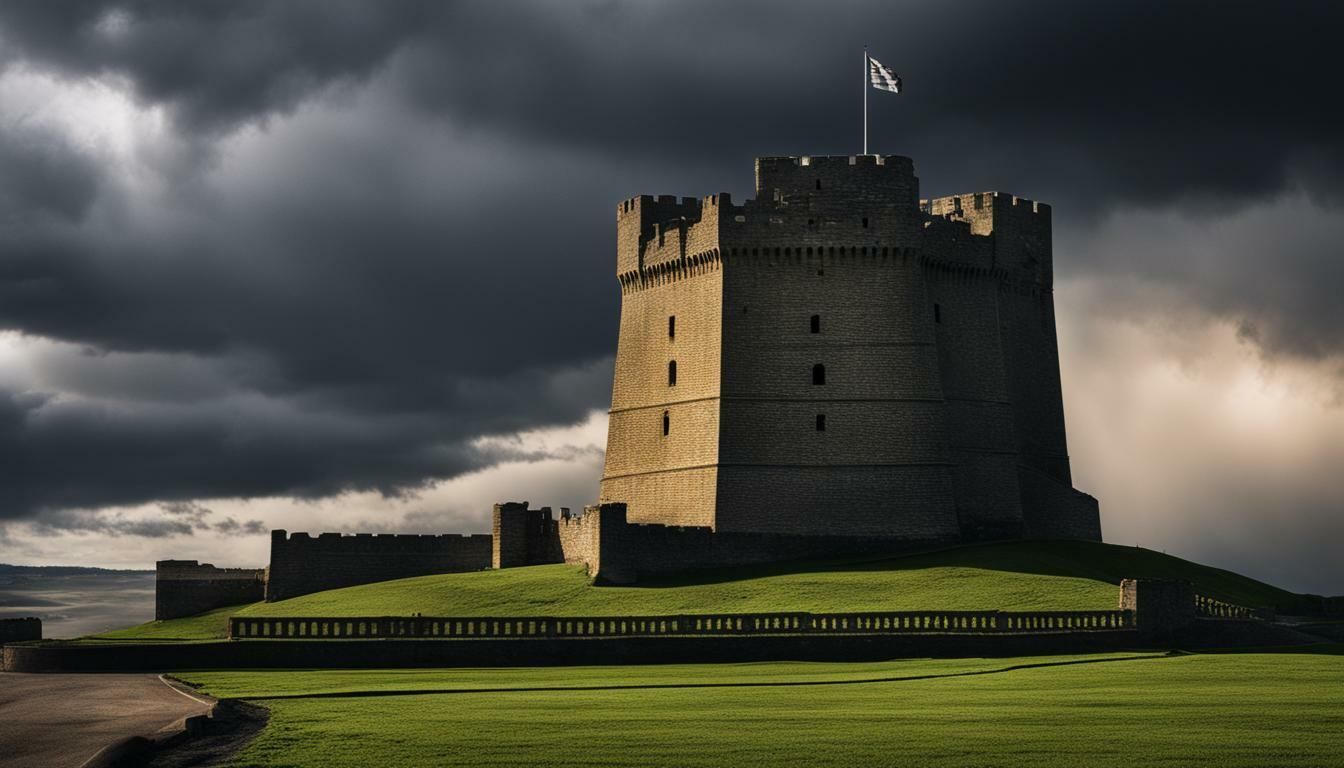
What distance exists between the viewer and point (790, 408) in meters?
73.2

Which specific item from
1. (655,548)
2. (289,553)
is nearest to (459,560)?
(289,553)

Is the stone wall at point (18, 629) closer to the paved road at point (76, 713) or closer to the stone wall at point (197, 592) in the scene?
the paved road at point (76, 713)

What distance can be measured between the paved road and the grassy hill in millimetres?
25448

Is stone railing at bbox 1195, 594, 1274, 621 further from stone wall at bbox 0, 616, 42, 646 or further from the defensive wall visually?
stone wall at bbox 0, 616, 42, 646

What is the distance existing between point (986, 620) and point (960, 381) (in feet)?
101

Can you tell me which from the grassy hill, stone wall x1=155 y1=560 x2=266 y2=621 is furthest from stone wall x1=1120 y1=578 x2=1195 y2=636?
stone wall x1=155 y1=560 x2=266 y2=621

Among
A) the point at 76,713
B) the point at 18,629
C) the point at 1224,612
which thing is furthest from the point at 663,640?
Result: the point at 1224,612

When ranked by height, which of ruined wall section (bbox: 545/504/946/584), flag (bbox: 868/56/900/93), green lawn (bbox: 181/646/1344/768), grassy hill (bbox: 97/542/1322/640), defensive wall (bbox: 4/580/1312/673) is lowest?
green lawn (bbox: 181/646/1344/768)

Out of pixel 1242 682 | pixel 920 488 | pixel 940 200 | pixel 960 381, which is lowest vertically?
pixel 1242 682

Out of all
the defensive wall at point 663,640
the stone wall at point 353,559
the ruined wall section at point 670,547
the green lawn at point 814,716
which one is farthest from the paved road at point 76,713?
the stone wall at point 353,559

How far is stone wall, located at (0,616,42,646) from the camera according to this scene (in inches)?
1844

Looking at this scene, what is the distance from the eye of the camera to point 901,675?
37969mm

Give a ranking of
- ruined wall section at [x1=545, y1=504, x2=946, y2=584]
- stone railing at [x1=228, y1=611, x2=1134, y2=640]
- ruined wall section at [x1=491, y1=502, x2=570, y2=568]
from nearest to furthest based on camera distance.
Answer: stone railing at [x1=228, y1=611, x2=1134, y2=640], ruined wall section at [x1=545, y1=504, x2=946, y2=584], ruined wall section at [x1=491, y1=502, x2=570, y2=568]

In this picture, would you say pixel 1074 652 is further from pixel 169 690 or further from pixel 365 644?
pixel 169 690
